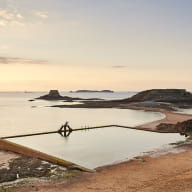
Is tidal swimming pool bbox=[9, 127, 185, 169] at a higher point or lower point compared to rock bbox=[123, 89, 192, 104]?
lower

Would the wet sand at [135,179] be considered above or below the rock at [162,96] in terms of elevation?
below

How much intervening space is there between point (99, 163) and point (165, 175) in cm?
634

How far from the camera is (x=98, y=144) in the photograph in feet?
97.1

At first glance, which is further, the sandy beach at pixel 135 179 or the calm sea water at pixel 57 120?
the calm sea water at pixel 57 120

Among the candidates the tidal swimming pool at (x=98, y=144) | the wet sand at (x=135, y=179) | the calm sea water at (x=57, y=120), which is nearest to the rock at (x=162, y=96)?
the calm sea water at (x=57, y=120)

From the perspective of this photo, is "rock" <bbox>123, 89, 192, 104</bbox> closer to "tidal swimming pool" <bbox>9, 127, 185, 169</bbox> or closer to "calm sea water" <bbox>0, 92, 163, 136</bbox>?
"calm sea water" <bbox>0, 92, 163, 136</bbox>

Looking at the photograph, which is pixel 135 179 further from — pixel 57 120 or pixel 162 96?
pixel 162 96

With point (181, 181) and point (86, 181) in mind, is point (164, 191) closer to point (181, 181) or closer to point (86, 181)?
point (181, 181)

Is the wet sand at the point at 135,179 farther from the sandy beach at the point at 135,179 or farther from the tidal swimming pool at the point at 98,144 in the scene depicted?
the tidal swimming pool at the point at 98,144

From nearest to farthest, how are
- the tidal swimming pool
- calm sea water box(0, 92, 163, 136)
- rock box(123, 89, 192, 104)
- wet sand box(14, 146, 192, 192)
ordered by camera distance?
wet sand box(14, 146, 192, 192)
the tidal swimming pool
calm sea water box(0, 92, 163, 136)
rock box(123, 89, 192, 104)

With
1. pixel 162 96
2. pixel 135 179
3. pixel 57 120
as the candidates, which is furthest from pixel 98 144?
pixel 162 96

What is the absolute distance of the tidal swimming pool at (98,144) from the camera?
2334cm

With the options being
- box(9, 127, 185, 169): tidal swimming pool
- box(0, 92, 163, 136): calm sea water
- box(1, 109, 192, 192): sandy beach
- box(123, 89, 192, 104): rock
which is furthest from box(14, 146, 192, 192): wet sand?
box(123, 89, 192, 104): rock

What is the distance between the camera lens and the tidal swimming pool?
76.6 ft
